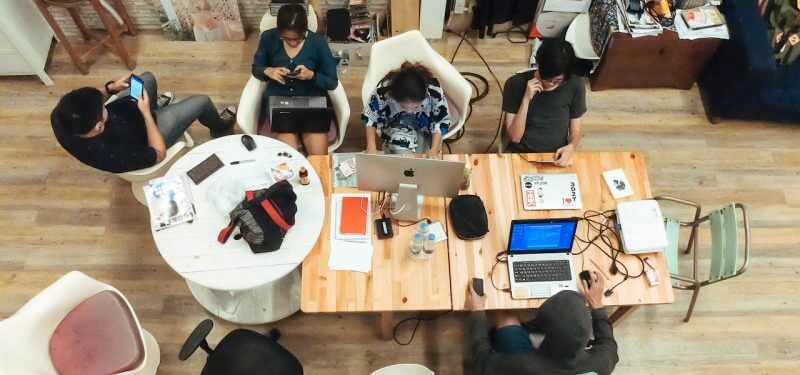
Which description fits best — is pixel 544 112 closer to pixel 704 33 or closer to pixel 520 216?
pixel 520 216

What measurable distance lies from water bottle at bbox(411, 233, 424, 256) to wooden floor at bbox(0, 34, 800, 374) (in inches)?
31.9

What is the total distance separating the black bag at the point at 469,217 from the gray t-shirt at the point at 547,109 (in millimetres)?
646

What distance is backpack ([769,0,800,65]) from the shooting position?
3609 mm

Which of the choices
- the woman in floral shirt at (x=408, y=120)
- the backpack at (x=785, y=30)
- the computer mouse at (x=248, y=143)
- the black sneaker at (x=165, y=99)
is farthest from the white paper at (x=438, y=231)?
the backpack at (x=785, y=30)

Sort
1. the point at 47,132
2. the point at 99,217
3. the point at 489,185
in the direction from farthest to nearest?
the point at 47,132 → the point at 99,217 → the point at 489,185

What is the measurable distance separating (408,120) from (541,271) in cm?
113

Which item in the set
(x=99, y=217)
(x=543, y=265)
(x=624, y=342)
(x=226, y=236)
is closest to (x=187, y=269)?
(x=226, y=236)

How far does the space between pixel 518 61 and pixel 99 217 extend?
9.94ft

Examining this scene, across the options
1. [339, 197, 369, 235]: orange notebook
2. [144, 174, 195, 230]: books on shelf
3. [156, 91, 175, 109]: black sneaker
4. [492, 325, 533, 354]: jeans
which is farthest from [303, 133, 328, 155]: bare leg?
[492, 325, 533, 354]: jeans

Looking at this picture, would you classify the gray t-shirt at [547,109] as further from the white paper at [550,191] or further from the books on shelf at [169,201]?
the books on shelf at [169,201]

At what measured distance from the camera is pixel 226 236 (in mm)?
2723

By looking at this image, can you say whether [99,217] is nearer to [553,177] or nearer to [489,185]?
[489,185]

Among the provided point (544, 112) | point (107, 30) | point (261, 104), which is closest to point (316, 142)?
point (261, 104)

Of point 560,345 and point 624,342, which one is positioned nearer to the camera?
point 560,345
